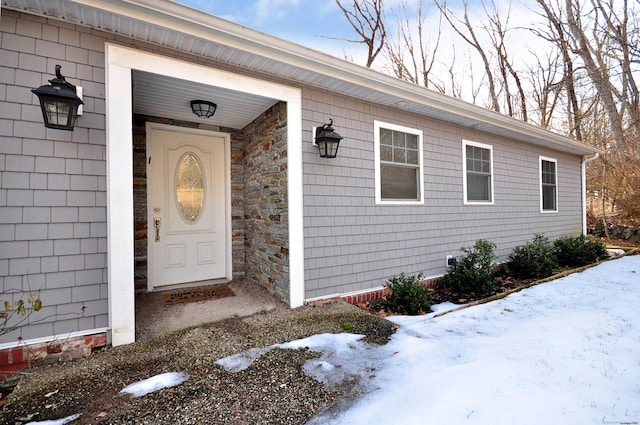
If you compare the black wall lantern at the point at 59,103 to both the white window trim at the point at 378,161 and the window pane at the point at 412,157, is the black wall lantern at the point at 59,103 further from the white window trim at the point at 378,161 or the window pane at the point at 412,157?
the window pane at the point at 412,157

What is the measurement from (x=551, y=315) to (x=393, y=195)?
228 cm

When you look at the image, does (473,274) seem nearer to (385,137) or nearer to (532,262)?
(532,262)

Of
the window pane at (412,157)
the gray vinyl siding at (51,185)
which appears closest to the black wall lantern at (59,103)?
the gray vinyl siding at (51,185)

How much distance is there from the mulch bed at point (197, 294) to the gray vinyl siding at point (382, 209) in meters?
1.17

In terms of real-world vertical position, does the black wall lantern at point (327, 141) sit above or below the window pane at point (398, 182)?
above

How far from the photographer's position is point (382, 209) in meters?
4.23

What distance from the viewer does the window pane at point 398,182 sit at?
4.33 metres

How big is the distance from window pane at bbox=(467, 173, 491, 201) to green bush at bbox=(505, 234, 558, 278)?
115 centimetres

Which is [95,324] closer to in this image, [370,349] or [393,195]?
[370,349]

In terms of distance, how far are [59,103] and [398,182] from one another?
382 cm

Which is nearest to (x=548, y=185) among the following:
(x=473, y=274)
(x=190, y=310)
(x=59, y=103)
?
(x=473, y=274)

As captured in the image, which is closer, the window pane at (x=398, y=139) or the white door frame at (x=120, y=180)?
the white door frame at (x=120, y=180)

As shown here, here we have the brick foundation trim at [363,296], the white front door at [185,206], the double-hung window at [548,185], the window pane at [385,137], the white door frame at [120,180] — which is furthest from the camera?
the double-hung window at [548,185]

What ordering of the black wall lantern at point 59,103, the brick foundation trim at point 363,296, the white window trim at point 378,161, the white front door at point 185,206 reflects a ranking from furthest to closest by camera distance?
the white window trim at point 378,161 → the white front door at point 185,206 → the brick foundation trim at point 363,296 → the black wall lantern at point 59,103
